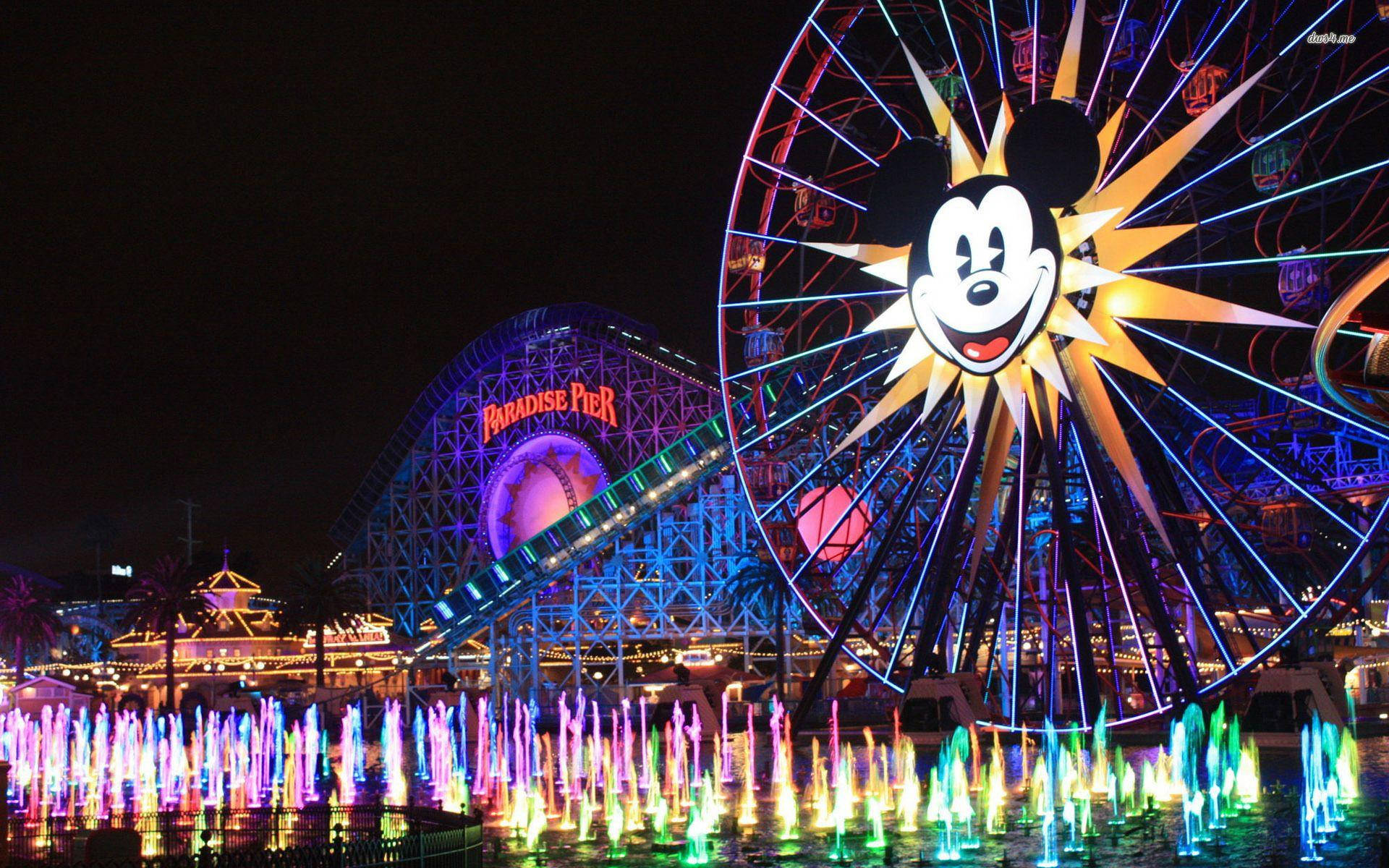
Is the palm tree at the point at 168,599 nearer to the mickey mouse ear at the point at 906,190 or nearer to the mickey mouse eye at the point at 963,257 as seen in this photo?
the mickey mouse ear at the point at 906,190

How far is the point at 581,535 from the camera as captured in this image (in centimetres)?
5872

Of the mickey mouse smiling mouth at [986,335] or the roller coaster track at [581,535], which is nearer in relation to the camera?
the mickey mouse smiling mouth at [986,335]

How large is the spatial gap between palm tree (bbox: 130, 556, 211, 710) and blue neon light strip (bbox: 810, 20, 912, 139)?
42.2 m

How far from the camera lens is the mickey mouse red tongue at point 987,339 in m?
27.9

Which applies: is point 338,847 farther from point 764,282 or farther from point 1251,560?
point 764,282

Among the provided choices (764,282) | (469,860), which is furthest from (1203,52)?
(469,860)

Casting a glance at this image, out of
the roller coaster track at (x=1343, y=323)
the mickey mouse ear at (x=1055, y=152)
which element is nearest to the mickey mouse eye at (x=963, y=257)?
the mickey mouse ear at (x=1055, y=152)

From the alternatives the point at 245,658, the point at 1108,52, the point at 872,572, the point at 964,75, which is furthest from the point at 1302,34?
the point at 245,658

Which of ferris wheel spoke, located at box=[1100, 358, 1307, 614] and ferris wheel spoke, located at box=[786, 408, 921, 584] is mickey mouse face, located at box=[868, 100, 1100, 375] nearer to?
ferris wheel spoke, located at box=[1100, 358, 1307, 614]

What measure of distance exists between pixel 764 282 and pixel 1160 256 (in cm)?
903

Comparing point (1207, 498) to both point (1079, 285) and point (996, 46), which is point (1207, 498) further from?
point (996, 46)

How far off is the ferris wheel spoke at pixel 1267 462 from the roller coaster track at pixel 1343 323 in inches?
227

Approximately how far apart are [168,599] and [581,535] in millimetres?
19517

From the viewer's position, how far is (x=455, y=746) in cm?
4691
